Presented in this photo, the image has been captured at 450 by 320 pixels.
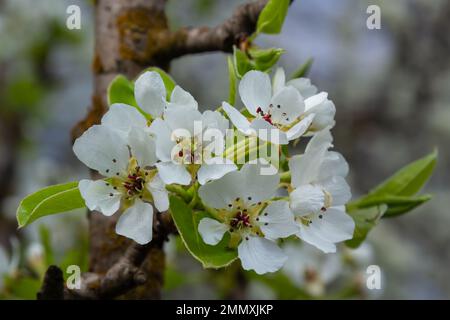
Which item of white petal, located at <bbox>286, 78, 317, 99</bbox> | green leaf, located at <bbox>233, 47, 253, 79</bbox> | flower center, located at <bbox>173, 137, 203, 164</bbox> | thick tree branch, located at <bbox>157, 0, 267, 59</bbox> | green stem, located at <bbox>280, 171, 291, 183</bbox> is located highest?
thick tree branch, located at <bbox>157, 0, 267, 59</bbox>

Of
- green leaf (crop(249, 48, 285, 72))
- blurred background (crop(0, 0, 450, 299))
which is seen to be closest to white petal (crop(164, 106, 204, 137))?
green leaf (crop(249, 48, 285, 72))

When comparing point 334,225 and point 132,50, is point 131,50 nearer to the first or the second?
point 132,50

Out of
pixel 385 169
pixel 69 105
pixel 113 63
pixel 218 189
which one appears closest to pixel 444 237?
pixel 385 169

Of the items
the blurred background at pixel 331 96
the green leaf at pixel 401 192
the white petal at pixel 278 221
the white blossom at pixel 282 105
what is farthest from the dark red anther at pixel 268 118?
the blurred background at pixel 331 96

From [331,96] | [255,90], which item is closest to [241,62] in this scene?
[255,90]

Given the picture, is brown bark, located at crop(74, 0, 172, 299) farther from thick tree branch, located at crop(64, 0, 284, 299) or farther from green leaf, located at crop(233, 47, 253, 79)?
green leaf, located at crop(233, 47, 253, 79)

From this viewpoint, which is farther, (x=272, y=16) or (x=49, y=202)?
(x=272, y=16)

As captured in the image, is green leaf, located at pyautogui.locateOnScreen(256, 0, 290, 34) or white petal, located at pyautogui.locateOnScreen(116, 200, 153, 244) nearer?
white petal, located at pyautogui.locateOnScreen(116, 200, 153, 244)

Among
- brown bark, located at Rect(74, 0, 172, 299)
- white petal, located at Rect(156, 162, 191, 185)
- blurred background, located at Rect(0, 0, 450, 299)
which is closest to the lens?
white petal, located at Rect(156, 162, 191, 185)
